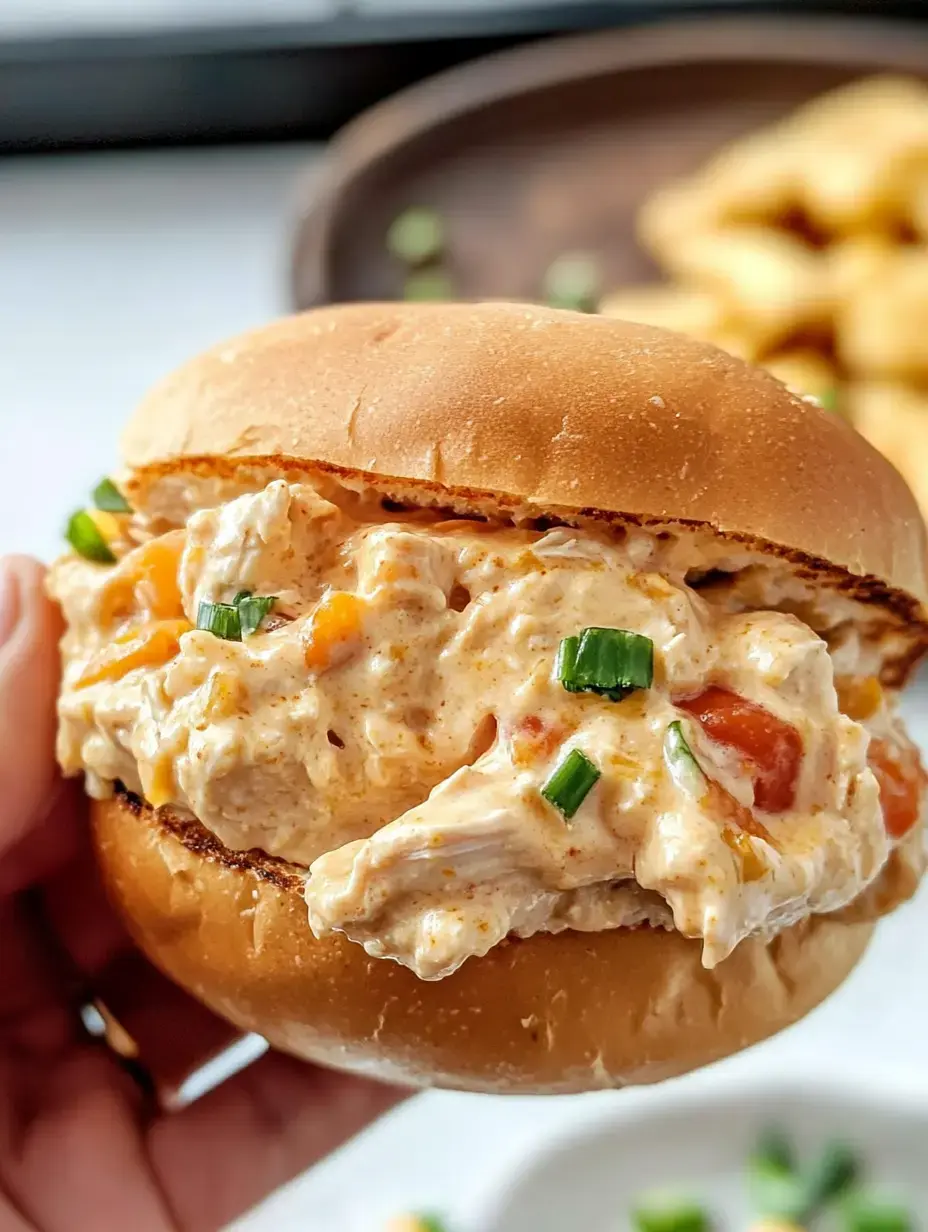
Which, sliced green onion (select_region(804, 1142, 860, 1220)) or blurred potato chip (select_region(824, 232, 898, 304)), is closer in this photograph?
sliced green onion (select_region(804, 1142, 860, 1220))

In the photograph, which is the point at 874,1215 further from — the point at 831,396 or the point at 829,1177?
the point at 831,396

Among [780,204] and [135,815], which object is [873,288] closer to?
[780,204]

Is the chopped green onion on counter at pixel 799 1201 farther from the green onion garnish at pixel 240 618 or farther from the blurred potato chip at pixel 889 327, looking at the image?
the blurred potato chip at pixel 889 327

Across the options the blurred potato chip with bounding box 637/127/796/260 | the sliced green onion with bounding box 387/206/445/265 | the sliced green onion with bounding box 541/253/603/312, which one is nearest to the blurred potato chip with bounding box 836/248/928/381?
the blurred potato chip with bounding box 637/127/796/260

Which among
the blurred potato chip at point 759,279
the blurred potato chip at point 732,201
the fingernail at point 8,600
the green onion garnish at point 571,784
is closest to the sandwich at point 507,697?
the green onion garnish at point 571,784

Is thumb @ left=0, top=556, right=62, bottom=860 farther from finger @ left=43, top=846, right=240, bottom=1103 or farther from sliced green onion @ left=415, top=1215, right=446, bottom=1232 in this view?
sliced green onion @ left=415, top=1215, right=446, bottom=1232

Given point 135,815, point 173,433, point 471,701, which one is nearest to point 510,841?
point 471,701
